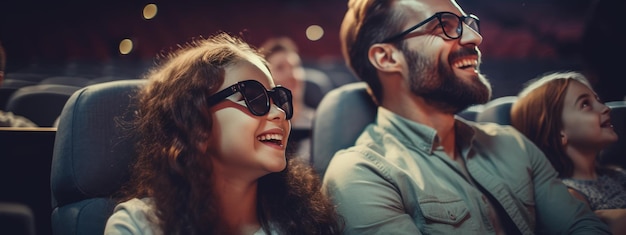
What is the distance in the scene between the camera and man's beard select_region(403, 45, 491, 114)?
138 centimetres

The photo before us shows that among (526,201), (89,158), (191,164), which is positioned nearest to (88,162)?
A: (89,158)

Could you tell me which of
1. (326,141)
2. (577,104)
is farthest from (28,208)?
(577,104)

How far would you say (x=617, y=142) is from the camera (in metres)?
1.38

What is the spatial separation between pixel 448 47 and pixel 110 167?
0.92 meters

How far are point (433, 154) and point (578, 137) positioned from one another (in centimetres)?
41

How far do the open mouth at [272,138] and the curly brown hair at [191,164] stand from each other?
113 mm

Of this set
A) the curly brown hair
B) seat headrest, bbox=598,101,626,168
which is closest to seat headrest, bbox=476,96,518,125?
seat headrest, bbox=598,101,626,168

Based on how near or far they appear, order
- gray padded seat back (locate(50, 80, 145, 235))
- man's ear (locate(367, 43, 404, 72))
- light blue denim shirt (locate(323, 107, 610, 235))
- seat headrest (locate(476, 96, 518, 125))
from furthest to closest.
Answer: seat headrest (locate(476, 96, 518, 125)), man's ear (locate(367, 43, 404, 72)), light blue denim shirt (locate(323, 107, 610, 235)), gray padded seat back (locate(50, 80, 145, 235))

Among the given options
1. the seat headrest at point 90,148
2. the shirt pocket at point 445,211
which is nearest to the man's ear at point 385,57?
the shirt pocket at point 445,211

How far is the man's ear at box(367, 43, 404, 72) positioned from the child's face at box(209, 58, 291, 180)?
19.6 inches

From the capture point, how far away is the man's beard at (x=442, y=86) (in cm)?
138

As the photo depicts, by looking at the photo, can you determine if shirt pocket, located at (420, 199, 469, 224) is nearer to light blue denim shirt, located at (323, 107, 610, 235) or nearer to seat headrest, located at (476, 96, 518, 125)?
light blue denim shirt, located at (323, 107, 610, 235)

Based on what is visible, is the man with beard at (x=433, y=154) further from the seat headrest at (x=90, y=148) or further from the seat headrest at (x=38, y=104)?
the seat headrest at (x=38, y=104)

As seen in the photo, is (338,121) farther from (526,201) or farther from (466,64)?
(526,201)
